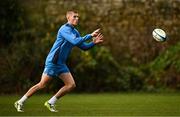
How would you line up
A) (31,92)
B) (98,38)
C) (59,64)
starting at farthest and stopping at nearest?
(59,64) < (31,92) < (98,38)

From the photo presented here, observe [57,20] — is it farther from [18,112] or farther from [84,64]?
[18,112]

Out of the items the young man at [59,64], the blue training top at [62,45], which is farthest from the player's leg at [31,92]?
the blue training top at [62,45]

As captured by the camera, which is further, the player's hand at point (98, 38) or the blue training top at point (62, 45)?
the blue training top at point (62, 45)

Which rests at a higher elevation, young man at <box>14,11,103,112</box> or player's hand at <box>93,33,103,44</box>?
player's hand at <box>93,33,103,44</box>

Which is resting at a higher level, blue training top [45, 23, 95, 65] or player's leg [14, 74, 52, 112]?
blue training top [45, 23, 95, 65]

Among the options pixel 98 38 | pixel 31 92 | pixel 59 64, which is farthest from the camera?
pixel 59 64

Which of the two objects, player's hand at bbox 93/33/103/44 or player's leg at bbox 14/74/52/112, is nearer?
player's hand at bbox 93/33/103/44

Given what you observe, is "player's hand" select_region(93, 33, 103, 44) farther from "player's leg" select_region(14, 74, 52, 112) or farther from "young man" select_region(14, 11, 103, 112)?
"player's leg" select_region(14, 74, 52, 112)

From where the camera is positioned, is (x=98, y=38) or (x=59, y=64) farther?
(x=59, y=64)

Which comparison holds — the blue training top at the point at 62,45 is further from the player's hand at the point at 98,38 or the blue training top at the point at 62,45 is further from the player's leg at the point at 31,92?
the player's leg at the point at 31,92

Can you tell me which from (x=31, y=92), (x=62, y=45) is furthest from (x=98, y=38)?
(x=31, y=92)

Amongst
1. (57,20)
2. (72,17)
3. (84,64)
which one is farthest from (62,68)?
(57,20)

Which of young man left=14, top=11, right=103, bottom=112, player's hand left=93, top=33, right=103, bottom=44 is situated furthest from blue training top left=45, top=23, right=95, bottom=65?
player's hand left=93, top=33, right=103, bottom=44

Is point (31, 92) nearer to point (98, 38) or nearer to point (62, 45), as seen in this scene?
point (62, 45)
